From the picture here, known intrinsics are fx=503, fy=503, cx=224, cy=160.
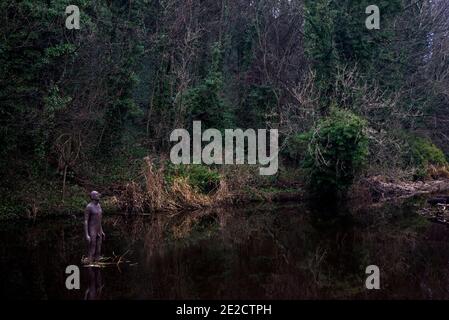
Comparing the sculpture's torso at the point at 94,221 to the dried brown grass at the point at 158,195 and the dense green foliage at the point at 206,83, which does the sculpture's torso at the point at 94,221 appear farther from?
the dried brown grass at the point at 158,195

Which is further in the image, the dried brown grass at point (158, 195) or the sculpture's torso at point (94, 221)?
the dried brown grass at point (158, 195)

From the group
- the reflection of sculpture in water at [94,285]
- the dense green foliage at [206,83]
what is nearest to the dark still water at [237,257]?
the reflection of sculpture in water at [94,285]

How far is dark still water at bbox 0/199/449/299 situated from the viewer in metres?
9.62

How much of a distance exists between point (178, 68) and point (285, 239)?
43.8 feet

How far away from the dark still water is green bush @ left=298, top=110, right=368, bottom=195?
2.71m

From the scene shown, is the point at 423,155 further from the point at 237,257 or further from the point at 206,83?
the point at 237,257

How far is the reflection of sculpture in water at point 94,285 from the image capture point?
29.9 feet

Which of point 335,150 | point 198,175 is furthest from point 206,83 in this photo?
point 335,150

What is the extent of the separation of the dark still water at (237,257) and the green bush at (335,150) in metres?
2.71

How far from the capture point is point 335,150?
20703mm

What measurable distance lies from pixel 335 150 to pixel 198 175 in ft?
18.8

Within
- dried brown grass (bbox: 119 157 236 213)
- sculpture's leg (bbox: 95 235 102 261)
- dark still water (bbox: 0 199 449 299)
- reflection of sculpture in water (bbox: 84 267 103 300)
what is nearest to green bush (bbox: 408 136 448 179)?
dark still water (bbox: 0 199 449 299)

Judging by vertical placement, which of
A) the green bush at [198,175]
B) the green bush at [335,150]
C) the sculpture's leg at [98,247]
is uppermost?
the green bush at [335,150]

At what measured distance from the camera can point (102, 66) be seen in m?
21.6
